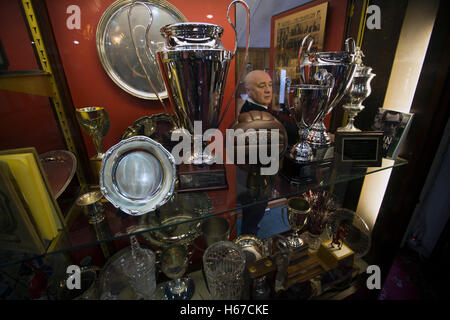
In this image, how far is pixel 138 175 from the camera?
0.54 meters

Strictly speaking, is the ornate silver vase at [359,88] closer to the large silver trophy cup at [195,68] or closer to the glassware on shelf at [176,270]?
the large silver trophy cup at [195,68]

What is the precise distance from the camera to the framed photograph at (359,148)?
28.0 inches

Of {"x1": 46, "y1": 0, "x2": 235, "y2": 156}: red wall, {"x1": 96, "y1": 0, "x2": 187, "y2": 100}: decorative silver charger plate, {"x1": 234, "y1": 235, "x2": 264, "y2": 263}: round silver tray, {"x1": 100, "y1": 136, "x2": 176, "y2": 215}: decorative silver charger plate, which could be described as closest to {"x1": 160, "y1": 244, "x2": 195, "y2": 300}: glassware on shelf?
{"x1": 234, "y1": 235, "x2": 264, "y2": 263}: round silver tray

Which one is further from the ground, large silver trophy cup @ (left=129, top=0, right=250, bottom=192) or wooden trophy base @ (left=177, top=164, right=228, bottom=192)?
large silver trophy cup @ (left=129, top=0, right=250, bottom=192)

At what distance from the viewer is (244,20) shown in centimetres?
84

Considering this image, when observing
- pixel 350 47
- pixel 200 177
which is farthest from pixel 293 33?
pixel 200 177

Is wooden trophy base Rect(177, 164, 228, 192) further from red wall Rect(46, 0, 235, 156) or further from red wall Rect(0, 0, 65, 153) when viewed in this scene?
red wall Rect(0, 0, 65, 153)

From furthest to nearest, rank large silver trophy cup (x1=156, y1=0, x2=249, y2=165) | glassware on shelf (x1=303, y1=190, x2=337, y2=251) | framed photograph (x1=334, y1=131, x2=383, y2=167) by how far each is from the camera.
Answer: glassware on shelf (x1=303, y1=190, x2=337, y2=251)
framed photograph (x1=334, y1=131, x2=383, y2=167)
large silver trophy cup (x1=156, y1=0, x2=249, y2=165)

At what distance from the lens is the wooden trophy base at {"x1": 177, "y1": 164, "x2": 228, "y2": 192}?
0.62 metres

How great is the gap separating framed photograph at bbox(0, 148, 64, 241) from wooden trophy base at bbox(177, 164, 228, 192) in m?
0.31

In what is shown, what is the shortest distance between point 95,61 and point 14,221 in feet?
1.72

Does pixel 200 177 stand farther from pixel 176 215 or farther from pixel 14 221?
pixel 14 221
